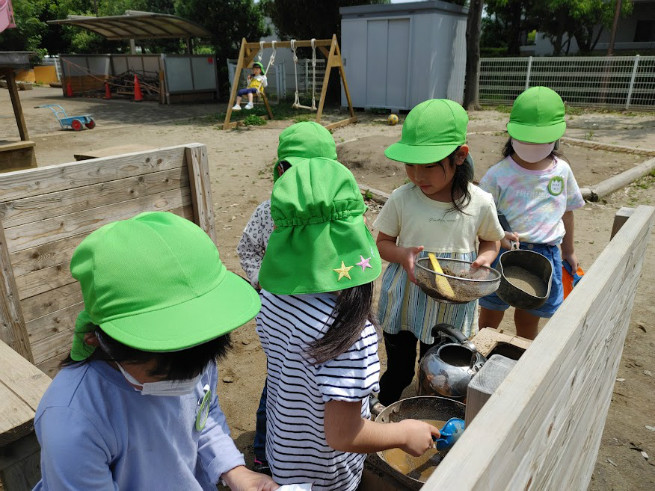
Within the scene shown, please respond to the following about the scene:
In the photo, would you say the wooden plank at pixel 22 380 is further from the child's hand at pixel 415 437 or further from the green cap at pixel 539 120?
the green cap at pixel 539 120

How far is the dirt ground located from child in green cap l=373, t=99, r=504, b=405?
2.81 feet

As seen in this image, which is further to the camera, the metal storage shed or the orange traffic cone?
the orange traffic cone

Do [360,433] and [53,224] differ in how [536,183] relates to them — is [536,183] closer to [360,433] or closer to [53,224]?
[360,433]

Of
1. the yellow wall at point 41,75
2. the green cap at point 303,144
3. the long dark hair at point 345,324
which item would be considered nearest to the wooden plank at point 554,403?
the long dark hair at point 345,324

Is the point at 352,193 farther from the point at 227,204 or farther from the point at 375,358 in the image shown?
the point at 227,204

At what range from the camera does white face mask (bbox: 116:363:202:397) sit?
3.52 ft

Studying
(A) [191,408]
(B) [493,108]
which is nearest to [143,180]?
(A) [191,408]

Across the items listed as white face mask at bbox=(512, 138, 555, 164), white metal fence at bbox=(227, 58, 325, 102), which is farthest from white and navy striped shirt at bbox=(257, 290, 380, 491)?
white metal fence at bbox=(227, 58, 325, 102)

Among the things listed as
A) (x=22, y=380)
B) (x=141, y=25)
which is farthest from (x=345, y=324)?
(x=141, y=25)

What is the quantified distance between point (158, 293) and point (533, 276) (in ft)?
6.83

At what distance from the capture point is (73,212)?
2.62m

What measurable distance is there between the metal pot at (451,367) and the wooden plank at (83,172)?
1955mm

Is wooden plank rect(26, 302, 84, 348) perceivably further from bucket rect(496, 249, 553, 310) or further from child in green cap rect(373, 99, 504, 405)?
bucket rect(496, 249, 553, 310)

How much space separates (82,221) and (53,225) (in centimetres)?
15
